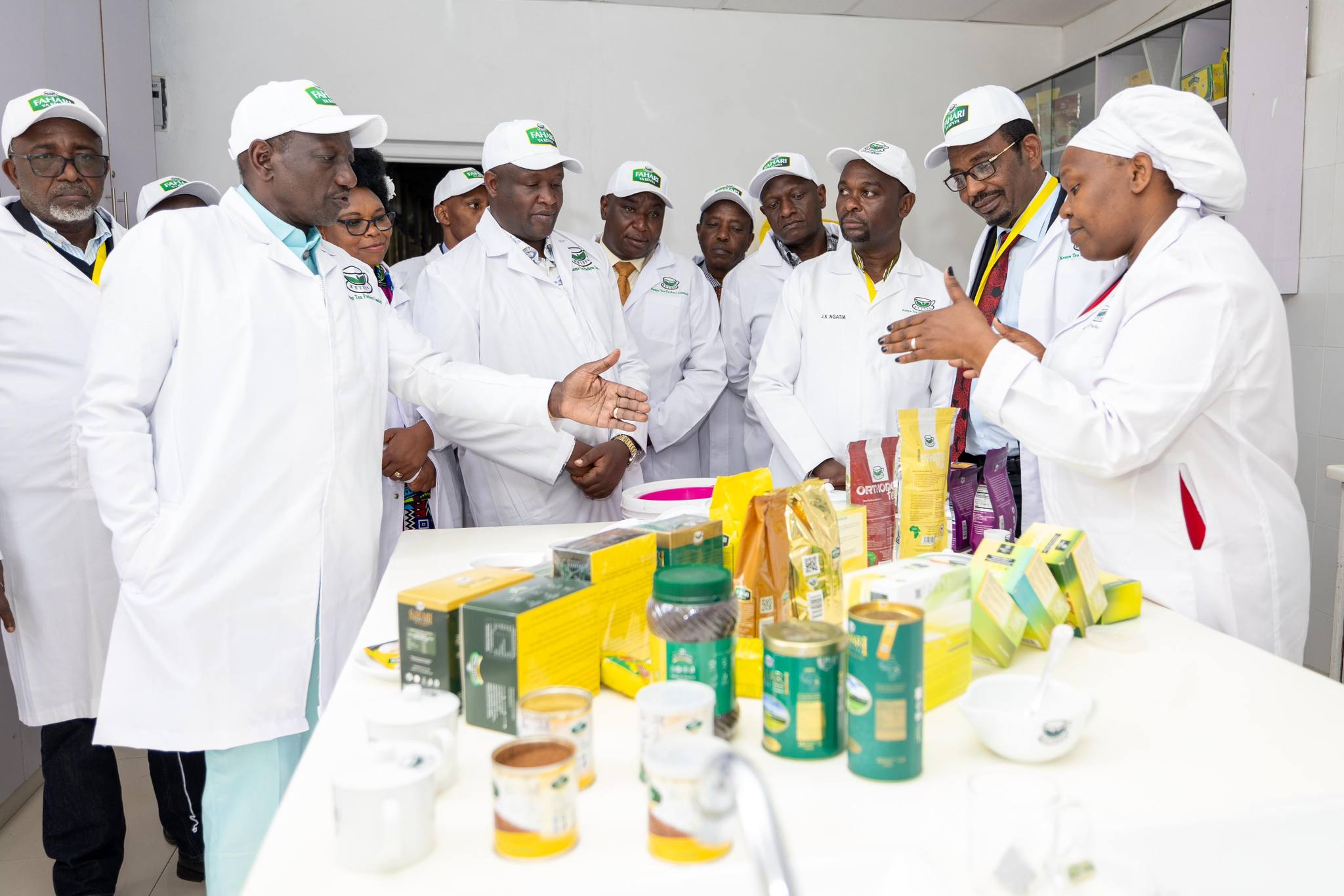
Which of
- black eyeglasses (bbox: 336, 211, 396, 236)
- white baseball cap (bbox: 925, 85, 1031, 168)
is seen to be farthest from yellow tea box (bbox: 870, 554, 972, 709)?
black eyeglasses (bbox: 336, 211, 396, 236)

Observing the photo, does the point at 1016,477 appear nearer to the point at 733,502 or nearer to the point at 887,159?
the point at 887,159

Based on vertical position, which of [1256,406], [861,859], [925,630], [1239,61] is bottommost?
[861,859]

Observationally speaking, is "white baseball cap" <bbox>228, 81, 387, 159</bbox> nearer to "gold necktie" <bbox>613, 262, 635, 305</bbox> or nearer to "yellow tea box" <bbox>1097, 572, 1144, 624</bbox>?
"yellow tea box" <bbox>1097, 572, 1144, 624</bbox>

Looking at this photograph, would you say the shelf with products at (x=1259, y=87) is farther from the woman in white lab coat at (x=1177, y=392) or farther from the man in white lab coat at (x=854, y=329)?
the woman in white lab coat at (x=1177, y=392)

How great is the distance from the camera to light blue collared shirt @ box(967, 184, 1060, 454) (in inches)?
101

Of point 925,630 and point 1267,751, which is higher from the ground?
point 925,630

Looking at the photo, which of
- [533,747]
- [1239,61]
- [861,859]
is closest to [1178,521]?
[861,859]

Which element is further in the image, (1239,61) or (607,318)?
(1239,61)

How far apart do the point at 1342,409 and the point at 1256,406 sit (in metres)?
2.46

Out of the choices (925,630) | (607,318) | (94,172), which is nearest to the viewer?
(925,630)

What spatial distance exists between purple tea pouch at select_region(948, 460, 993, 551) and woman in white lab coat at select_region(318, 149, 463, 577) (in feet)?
4.78

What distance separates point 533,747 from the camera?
96cm

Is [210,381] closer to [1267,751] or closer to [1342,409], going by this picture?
[1267,751]

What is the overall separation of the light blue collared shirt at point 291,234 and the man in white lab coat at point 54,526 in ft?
2.72
